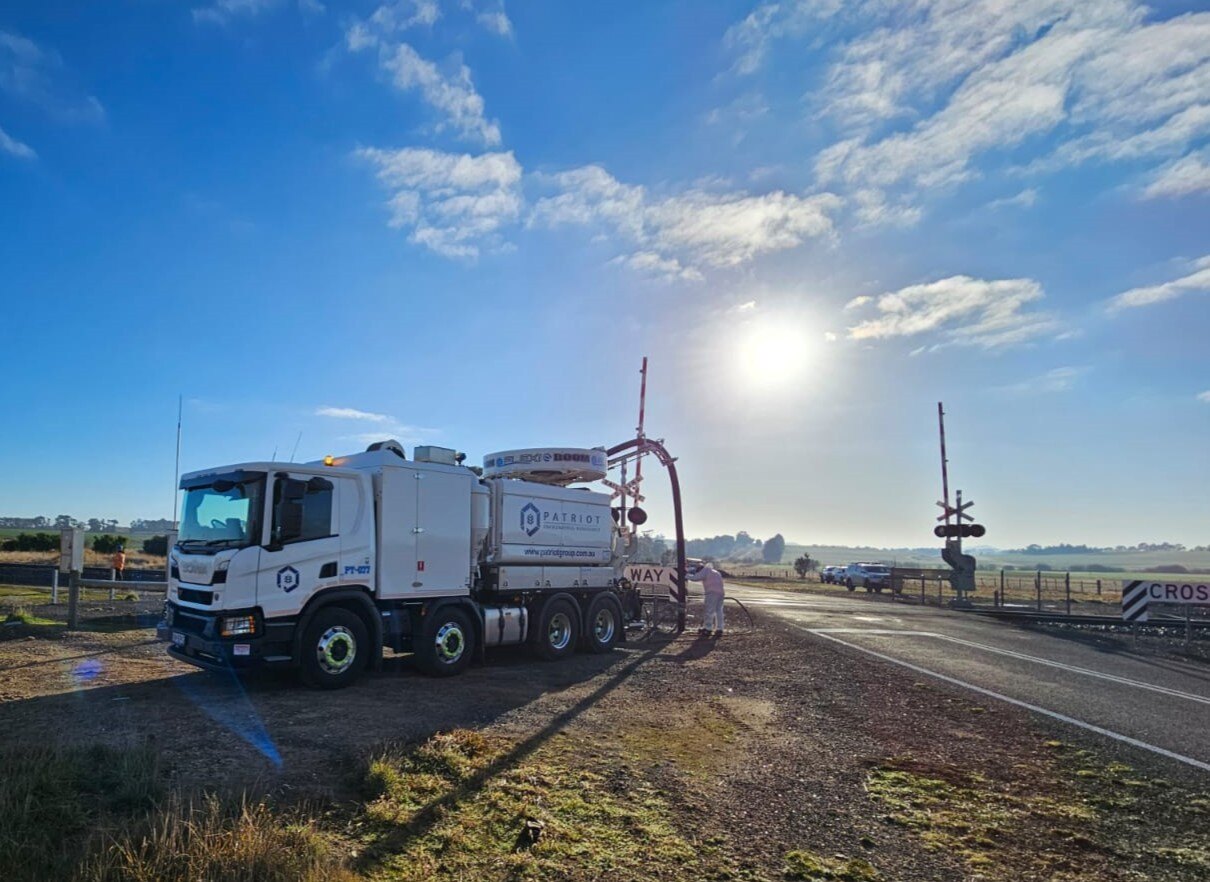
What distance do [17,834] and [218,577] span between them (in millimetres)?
4937

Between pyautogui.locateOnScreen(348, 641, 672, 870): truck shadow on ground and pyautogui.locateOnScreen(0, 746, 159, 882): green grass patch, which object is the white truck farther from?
pyautogui.locateOnScreen(0, 746, 159, 882): green grass patch

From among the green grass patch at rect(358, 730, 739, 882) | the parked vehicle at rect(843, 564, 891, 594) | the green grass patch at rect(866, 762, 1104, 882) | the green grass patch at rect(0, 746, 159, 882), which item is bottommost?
the parked vehicle at rect(843, 564, 891, 594)

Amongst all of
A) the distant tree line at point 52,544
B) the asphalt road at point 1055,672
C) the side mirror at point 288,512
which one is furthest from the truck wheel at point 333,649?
the distant tree line at point 52,544

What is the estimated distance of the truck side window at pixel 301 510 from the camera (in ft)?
30.3

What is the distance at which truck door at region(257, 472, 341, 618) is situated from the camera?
9109mm

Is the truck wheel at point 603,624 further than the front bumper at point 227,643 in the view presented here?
Yes

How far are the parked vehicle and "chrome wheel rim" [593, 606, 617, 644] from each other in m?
32.4

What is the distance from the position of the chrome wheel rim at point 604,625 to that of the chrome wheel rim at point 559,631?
769mm

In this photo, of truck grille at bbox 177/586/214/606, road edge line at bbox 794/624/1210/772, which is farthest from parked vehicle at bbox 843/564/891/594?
truck grille at bbox 177/586/214/606

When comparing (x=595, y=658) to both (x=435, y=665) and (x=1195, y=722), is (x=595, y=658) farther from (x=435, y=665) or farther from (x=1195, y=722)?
(x=1195, y=722)

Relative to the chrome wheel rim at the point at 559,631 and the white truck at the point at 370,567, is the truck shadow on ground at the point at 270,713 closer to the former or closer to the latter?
the white truck at the point at 370,567

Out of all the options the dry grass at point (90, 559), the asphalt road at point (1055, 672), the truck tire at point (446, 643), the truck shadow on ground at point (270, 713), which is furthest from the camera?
the dry grass at point (90, 559)

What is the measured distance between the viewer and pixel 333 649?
9625 millimetres

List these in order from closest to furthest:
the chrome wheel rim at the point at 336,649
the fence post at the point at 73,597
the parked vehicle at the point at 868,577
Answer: the chrome wheel rim at the point at 336,649 → the fence post at the point at 73,597 → the parked vehicle at the point at 868,577
